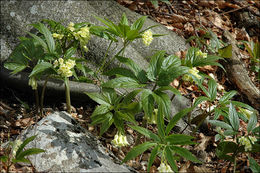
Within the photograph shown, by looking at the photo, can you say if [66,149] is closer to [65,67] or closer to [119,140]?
[119,140]

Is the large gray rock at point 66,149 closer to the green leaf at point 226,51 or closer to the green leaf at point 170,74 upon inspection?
the green leaf at point 170,74

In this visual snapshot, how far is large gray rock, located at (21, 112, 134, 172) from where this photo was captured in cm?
212

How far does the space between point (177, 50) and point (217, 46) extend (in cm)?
66

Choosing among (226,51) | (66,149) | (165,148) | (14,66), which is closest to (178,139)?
(165,148)

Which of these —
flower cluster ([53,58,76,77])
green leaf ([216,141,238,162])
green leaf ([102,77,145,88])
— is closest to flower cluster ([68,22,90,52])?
flower cluster ([53,58,76,77])

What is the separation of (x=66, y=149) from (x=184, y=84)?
198 cm

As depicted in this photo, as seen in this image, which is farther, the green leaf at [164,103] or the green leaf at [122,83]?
the green leaf at [122,83]

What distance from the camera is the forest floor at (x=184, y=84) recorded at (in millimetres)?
2734

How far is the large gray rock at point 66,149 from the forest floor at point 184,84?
16 cm

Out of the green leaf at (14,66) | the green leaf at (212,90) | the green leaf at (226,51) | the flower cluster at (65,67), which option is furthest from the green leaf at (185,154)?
the green leaf at (226,51)

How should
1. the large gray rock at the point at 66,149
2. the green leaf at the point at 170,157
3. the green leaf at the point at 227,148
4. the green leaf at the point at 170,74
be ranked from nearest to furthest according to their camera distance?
the green leaf at the point at 170,157 < the large gray rock at the point at 66,149 < the green leaf at the point at 170,74 < the green leaf at the point at 227,148

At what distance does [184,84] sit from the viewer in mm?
3688

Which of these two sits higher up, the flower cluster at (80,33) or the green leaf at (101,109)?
the flower cluster at (80,33)

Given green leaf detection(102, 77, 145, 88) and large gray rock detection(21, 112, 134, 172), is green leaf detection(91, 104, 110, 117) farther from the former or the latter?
large gray rock detection(21, 112, 134, 172)
